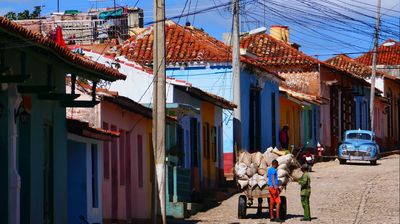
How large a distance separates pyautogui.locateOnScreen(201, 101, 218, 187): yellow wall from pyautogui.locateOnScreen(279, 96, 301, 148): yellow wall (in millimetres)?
13338

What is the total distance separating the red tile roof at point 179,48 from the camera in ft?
121

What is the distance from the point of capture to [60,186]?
18.2 metres

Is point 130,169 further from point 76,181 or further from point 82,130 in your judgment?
point 82,130

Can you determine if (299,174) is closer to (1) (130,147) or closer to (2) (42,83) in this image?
(1) (130,147)

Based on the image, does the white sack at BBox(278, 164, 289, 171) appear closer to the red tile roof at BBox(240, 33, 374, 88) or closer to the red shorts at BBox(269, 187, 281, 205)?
the red shorts at BBox(269, 187, 281, 205)

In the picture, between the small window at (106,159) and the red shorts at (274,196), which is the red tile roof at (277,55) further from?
the small window at (106,159)

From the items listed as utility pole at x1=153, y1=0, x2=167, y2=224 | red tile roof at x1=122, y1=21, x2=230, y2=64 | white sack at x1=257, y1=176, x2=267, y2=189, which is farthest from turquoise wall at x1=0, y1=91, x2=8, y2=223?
red tile roof at x1=122, y1=21, x2=230, y2=64

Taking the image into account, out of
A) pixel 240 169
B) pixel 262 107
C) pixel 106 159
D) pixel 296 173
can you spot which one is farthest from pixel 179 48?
pixel 106 159

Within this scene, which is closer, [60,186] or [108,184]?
[60,186]

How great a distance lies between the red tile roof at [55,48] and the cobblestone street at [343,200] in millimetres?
7478

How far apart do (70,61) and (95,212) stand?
454 centimetres

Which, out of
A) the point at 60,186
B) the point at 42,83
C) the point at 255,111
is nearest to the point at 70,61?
the point at 42,83

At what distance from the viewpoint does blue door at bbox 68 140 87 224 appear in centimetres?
1962

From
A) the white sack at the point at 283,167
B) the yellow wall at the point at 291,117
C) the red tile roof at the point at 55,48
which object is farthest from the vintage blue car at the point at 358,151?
the red tile roof at the point at 55,48
